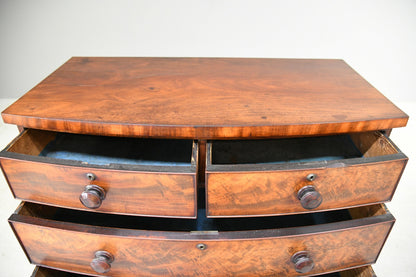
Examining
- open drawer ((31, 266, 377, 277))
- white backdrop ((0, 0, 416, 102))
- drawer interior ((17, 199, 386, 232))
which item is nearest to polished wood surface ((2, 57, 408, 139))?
drawer interior ((17, 199, 386, 232))

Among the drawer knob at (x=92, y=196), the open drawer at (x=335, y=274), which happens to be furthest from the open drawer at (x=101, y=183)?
the open drawer at (x=335, y=274)

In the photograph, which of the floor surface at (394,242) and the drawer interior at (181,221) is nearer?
the drawer interior at (181,221)

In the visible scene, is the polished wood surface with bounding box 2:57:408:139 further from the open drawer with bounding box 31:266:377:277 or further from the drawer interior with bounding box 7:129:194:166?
the open drawer with bounding box 31:266:377:277

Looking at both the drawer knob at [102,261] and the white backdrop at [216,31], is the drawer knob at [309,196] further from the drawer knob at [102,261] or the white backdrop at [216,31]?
the white backdrop at [216,31]

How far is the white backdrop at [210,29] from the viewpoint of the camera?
1.20 metres

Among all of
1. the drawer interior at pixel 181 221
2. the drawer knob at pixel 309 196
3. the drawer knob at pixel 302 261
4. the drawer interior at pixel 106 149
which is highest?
the drawer interior at pixel 106 149

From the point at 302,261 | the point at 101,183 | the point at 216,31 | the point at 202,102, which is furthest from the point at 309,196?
the point at 216,31

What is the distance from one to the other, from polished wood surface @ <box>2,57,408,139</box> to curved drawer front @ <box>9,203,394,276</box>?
195 millimetres

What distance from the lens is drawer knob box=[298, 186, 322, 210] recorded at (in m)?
0.54

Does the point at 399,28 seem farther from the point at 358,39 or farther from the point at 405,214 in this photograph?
the point at 405,214

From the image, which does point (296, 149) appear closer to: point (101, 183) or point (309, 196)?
point (309, 196)

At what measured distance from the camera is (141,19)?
1218mm

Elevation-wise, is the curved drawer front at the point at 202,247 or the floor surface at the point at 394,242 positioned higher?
the floor surface at the point at 394,242

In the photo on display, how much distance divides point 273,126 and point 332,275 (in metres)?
0.51
